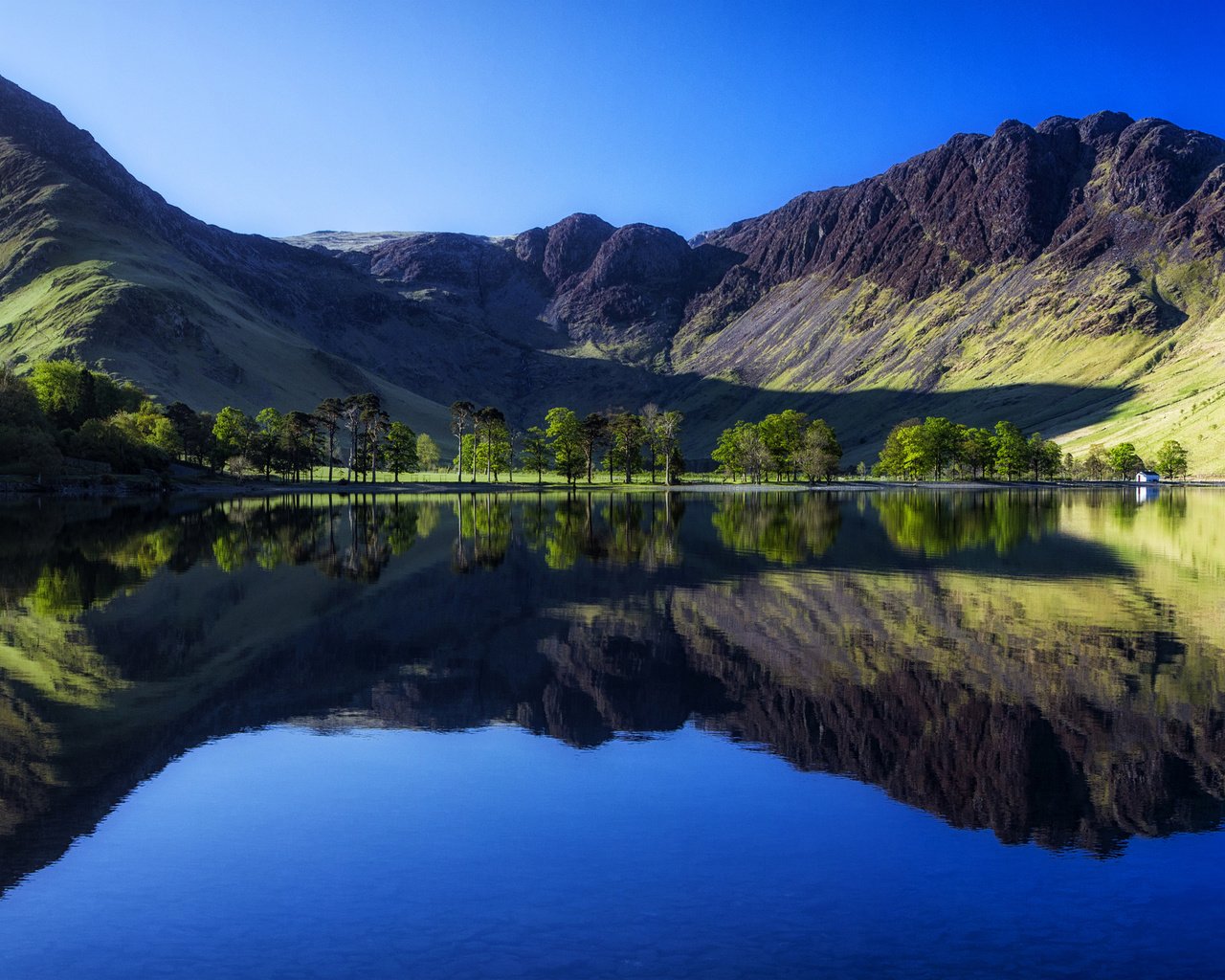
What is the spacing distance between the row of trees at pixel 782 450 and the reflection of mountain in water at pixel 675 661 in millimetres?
Answer: 128480

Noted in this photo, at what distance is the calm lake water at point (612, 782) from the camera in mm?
11516

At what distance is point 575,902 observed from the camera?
12367mm

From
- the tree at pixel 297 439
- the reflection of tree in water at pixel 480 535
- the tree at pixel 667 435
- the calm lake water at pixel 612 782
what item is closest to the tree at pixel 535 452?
the tree at pixel 667 435

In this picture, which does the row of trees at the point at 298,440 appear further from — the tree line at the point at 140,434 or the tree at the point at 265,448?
the tree line at the point at 140,434

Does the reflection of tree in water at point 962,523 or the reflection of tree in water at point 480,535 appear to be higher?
the reflection of tree in water at point 962,523

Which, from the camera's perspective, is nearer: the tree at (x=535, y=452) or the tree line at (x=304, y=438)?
the tree line at (x=304, y=438)

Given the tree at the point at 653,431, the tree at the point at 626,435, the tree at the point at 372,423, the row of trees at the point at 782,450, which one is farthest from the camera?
the row of trees at the point at 782,450

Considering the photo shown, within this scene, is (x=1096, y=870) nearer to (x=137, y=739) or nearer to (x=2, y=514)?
(x=137, y=739)

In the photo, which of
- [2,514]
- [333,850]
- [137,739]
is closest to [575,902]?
[333,850]

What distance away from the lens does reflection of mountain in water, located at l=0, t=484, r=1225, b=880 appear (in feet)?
55.5

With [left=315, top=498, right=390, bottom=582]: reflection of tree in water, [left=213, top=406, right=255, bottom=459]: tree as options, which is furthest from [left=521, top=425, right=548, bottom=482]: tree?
[left=315, top=498, right=390, bottom=582]: reflection of tree in water

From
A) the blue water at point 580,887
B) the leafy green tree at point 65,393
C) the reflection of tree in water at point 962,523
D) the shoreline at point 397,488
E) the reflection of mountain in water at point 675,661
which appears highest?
the leafy green tree at point 65,393

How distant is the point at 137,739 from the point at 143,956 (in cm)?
911

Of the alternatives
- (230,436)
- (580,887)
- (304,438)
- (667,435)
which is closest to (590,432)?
(667,435)
